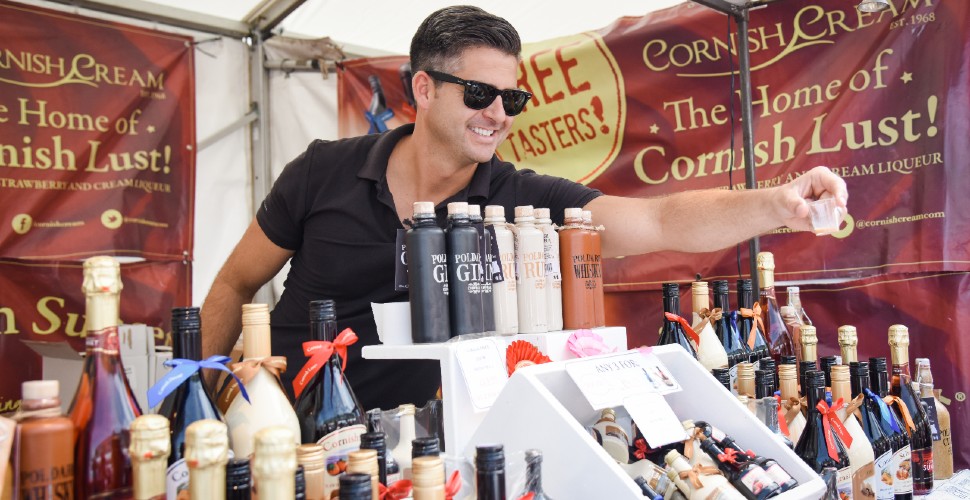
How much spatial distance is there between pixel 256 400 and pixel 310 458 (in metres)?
0.20

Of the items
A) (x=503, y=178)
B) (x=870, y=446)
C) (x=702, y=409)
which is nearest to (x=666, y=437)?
(x=702, y=409)

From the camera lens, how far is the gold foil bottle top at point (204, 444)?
2.11 ft

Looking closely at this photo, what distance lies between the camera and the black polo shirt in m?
1.82

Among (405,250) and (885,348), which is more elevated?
(405,250)

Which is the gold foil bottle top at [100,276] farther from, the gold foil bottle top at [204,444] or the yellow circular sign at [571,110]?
the yellow circular sign at [571,110]

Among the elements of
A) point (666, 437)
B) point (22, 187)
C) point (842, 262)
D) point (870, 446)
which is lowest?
point (870, 446)

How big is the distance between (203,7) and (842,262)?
103 inches

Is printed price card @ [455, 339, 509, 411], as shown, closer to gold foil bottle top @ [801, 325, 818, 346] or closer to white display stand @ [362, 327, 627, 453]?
white display stand @ [362, 327, 627, 453]

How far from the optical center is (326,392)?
107 centimetres

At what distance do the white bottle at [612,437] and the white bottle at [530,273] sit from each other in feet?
0.59

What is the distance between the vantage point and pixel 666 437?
1.10 m

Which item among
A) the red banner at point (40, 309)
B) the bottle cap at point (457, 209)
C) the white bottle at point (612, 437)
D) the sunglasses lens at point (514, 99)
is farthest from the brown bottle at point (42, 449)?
the red banner at point (40, 309)

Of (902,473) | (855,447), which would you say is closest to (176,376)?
(855,447)

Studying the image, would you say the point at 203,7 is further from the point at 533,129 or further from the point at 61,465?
the point at 61,465
